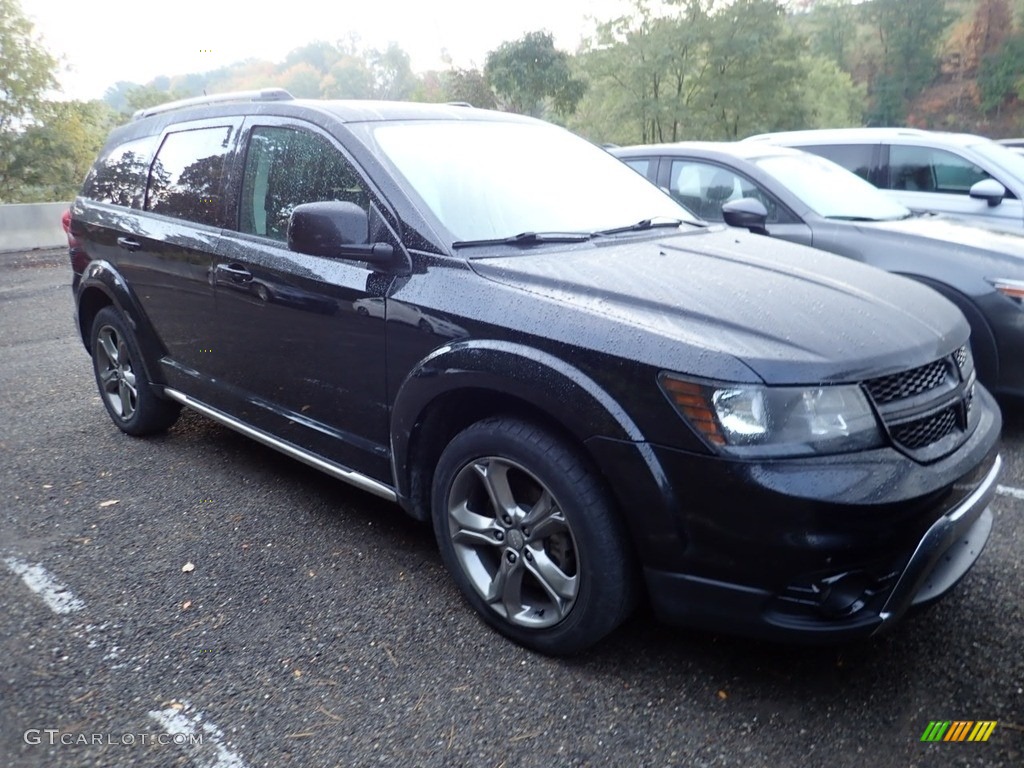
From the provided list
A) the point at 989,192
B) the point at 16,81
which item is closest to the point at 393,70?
the point at 16,81

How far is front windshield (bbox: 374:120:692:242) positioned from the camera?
3125mm

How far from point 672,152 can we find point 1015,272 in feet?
8.45

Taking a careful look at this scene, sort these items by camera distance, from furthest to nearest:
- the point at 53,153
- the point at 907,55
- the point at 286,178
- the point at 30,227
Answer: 1. the point at 907,55
2. the point at 53,153
3. the point at 30,227
4. the point at 286,178

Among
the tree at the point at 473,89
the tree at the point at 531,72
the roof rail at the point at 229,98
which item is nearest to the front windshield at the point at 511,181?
the roof rail at the point at 229,98

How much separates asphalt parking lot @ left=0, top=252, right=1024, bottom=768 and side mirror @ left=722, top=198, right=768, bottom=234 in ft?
5.83

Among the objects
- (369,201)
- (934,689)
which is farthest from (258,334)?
(934,689)

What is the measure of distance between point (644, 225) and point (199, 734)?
2.45 metres

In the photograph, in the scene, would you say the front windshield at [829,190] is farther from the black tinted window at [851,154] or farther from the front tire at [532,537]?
the front tire at [532,537]

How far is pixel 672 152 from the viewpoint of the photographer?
20.4ft

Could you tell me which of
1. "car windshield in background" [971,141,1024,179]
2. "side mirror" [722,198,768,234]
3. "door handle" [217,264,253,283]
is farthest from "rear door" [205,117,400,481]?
"car windshield in background" [971,141,1024,179]

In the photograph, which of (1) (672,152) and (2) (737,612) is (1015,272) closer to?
(1) (672,152)

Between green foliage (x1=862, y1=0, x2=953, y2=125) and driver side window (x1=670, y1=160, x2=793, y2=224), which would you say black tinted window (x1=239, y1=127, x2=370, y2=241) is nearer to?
driver side window (x1=670, y1=160, x2=793, y2=224)

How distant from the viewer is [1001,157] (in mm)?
7281
